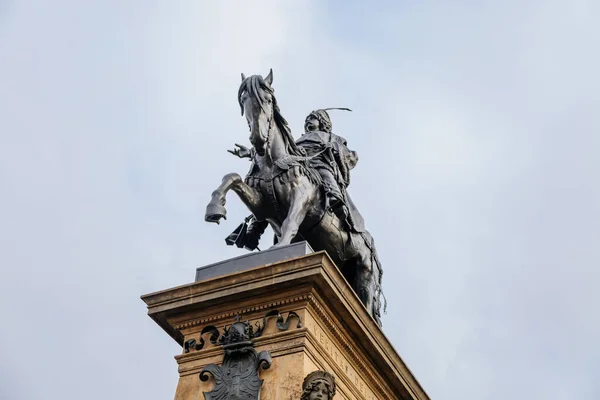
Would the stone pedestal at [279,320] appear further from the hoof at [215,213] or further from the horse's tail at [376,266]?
the horse's tail at [376,266]

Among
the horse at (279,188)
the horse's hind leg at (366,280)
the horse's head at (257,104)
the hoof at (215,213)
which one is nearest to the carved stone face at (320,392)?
the horse at (279,188)

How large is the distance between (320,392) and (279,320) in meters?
1.14

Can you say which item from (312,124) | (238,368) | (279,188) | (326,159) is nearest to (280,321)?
(238,368)

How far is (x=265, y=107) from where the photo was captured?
12367mm

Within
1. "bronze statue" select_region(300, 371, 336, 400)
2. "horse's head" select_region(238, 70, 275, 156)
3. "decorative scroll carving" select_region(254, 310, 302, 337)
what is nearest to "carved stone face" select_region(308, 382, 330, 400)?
"bronze statue" select_region(300, 371, 336, 400)

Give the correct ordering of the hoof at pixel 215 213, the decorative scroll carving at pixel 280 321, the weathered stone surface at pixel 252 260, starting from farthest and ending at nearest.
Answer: the hoof at pixel 215 213 → the weathered stone surface at pixel 252 260 → the decorative scroll carving at pixel 280 321

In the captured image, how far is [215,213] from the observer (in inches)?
466

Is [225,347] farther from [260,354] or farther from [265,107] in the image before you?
[265,107]

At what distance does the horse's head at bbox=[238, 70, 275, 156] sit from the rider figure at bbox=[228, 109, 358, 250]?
0.85 metres

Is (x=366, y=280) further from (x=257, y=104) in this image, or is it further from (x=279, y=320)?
(x=279, y=320)

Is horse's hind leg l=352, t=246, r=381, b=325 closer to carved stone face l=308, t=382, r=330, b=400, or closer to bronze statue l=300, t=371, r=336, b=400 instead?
bronze statue l=300, t=371, r=336, b=400

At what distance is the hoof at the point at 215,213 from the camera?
11836 mm

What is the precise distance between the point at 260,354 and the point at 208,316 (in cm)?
102

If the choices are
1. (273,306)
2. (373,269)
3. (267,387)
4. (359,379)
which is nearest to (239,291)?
(273,306)
